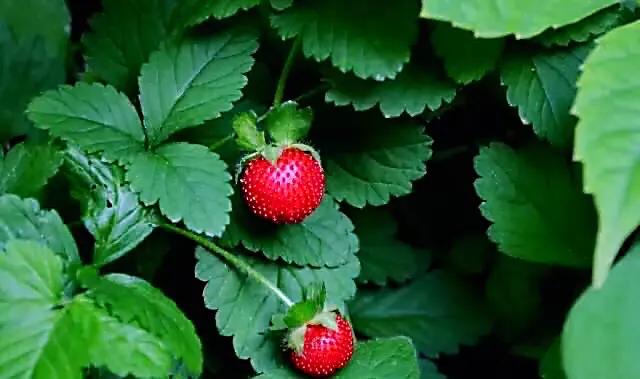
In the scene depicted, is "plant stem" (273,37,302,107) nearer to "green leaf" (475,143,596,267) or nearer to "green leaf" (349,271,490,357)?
"green leaf" (475,143,596,267)

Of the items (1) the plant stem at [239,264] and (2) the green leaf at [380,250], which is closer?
(1) the plant stem at [239,264]

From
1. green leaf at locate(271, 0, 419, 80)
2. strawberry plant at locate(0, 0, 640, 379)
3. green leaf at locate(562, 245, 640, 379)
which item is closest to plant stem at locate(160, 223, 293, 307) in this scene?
strawberry plant at locate(0, 0, 640, 379)

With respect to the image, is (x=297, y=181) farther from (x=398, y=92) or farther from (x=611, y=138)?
(x=611, y=138)

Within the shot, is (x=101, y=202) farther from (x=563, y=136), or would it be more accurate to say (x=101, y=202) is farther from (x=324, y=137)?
(x=563, y=136)

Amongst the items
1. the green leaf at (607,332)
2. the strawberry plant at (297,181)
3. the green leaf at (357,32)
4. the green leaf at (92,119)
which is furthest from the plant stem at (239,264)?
the green leaf at (607,332)

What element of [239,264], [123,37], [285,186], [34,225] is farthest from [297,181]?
[123,37]

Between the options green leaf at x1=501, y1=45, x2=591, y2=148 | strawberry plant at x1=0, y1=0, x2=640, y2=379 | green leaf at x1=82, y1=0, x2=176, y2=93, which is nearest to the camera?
strawberry plant at x1=0, y1=0, x2=640, y2=379

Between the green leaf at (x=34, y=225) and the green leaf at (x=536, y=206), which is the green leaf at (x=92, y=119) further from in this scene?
the green leaf at (x=536, y=206)
